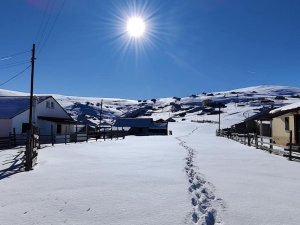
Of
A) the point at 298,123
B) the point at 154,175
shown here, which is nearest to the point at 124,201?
the point at 154,175

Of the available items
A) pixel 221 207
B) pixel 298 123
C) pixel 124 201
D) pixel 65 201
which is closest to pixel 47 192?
pixel 65 201

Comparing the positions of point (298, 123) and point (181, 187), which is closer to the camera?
point (181, 187)

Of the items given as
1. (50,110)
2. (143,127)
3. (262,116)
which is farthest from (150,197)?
(143,127)

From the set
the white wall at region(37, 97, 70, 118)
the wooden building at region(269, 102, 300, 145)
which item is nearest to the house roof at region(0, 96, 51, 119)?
the white wall at region(37, 97, 70, 118)

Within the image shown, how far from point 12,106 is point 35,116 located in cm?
317

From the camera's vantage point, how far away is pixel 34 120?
130 ft

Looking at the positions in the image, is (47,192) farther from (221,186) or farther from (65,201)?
(221,186)

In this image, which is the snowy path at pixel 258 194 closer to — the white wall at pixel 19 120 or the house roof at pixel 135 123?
the white wall at pixel 19 120

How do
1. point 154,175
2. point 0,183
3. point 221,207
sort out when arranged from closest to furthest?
point 221,207, point 0,183, point 154,175

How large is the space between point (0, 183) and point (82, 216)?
4.62 m

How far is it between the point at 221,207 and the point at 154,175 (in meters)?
4.47

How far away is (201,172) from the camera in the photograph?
11.6m

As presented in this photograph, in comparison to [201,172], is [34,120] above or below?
above

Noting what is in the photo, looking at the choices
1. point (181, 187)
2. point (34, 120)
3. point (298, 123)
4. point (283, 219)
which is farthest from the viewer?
point (34, 120)
